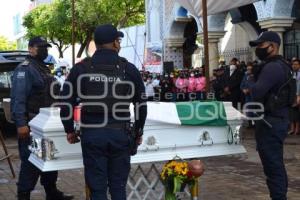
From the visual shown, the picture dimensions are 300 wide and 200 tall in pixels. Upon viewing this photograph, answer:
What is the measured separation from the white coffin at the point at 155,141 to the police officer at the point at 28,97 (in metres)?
0.32

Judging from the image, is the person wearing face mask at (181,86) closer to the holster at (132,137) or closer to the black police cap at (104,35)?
the holster at (132,137)

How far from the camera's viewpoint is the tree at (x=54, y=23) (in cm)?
4416

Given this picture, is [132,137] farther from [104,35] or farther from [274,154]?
[274,154]

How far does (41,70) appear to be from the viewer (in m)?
6.46

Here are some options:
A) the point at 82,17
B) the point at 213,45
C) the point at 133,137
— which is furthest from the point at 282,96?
the point at 82,17

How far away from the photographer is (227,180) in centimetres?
797

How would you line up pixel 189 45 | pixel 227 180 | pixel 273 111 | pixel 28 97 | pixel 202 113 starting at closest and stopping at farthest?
pixel 273 111, pixel 202 113, pixel 28 97, pixel 227 180, pixel 189 45

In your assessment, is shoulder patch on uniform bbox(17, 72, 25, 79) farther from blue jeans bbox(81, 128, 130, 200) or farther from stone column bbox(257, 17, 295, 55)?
stone column bbox(257, 17, 295, 55)

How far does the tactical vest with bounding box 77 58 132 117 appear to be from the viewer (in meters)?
4.80

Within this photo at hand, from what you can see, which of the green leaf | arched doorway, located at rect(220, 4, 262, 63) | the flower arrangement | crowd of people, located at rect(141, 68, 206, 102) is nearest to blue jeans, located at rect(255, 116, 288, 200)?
the flower arrangement

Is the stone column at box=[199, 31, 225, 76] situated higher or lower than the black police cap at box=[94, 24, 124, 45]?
higher

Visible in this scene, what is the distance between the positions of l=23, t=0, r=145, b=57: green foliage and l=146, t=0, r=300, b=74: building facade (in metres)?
13.9

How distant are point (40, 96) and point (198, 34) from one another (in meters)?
14.5

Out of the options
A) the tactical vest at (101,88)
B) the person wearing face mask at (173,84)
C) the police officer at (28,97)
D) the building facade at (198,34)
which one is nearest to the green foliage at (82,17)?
the building facade at (198,34)
